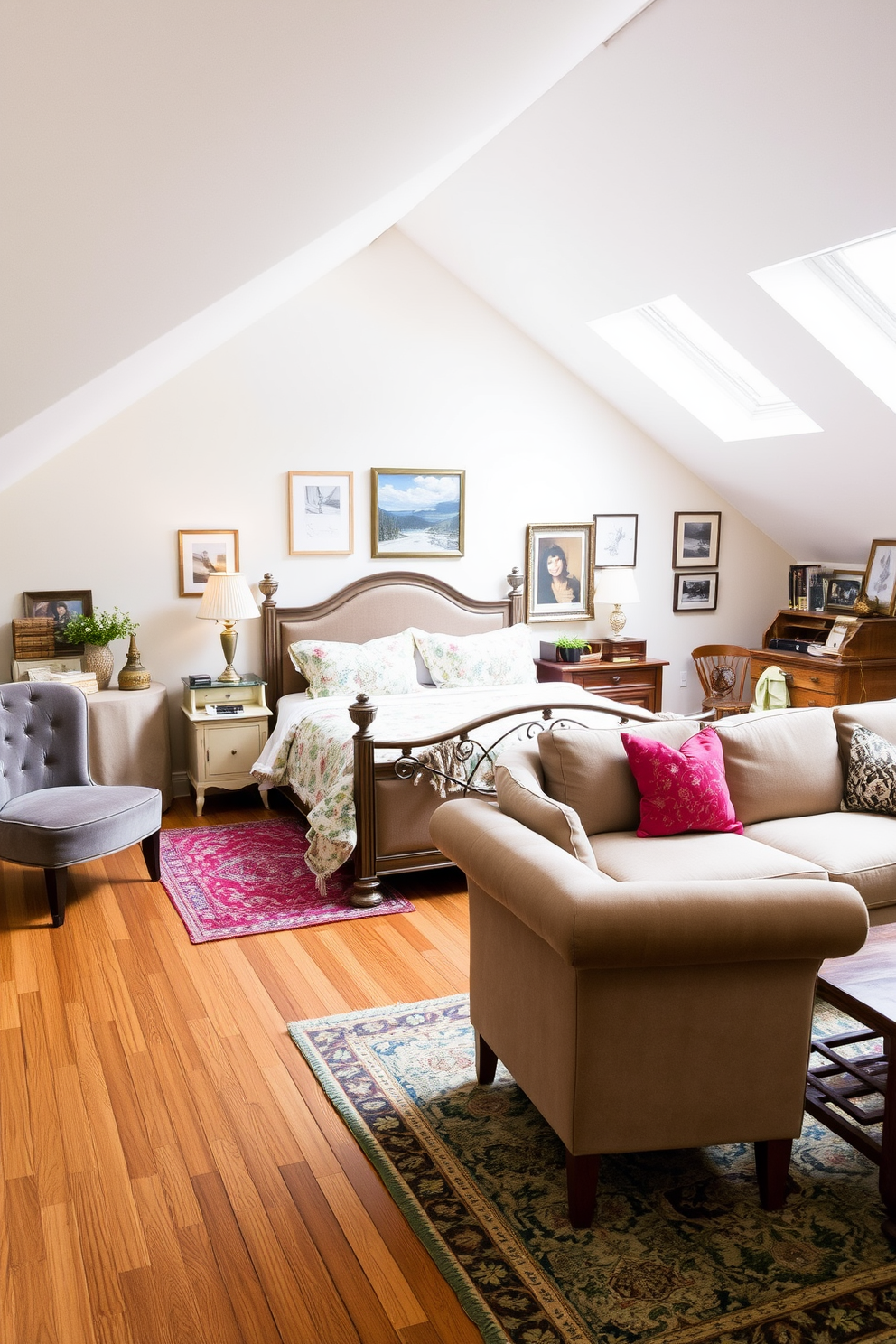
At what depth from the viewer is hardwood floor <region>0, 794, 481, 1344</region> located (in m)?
2.11

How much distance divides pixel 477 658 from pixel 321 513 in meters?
1.28

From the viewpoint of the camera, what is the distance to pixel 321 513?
20.1 ft

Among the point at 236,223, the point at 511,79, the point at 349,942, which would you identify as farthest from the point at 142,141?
the point at 349,942

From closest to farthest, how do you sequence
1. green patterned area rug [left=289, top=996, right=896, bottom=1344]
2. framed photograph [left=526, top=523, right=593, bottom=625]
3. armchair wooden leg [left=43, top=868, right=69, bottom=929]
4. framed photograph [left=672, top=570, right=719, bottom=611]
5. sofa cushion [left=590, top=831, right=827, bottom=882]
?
green patterned area rug [left=289, top=996, right=896, bottom=1344], sofa cushion [left=590, top=831, right=827, bottom=882], armchair wooden leg [left=43, top=868, right=69, bottom=929], framed photograph [left=526, top=523, right=593, bottom=625], framed photograph [left=672, top=570, right=719, bottom=611]

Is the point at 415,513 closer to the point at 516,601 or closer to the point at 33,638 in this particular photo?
the point at 516,601

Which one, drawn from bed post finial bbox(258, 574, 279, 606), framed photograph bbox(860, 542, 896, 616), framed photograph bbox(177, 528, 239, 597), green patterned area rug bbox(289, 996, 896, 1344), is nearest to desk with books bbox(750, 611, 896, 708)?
framed photograph bbox(860, 542, 896, 616)

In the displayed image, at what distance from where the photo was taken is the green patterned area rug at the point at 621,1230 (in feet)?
6.79

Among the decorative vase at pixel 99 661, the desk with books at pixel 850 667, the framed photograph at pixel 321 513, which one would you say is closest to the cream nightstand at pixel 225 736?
the decorative vase at pixel 99 661

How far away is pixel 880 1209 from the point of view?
241cm

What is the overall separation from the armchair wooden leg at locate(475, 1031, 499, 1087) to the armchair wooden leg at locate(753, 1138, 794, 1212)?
0.81 metres

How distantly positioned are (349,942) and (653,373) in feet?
13.0

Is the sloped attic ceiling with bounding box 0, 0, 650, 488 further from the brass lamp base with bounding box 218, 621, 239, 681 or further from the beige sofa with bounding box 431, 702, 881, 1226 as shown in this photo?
the brass lamp base with bounding box 218, 621, 239, 681

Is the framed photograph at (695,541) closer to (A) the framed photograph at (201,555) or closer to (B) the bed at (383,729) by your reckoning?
(B) the bed at (383,729)

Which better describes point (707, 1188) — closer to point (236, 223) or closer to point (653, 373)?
point (236, 223)
